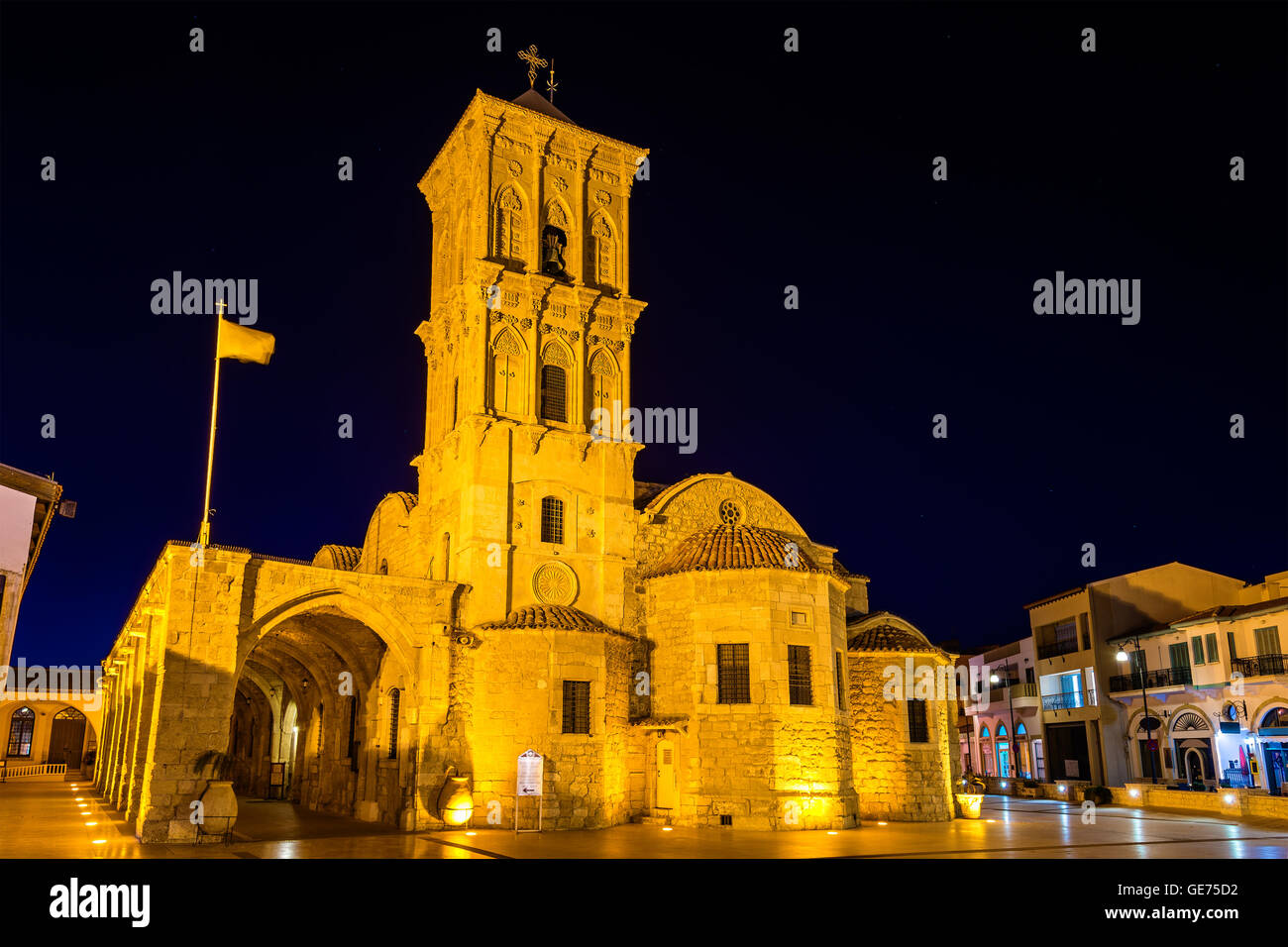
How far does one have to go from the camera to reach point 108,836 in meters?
20.5

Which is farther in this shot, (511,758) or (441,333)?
(441,333)

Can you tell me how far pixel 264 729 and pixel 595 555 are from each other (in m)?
20.2

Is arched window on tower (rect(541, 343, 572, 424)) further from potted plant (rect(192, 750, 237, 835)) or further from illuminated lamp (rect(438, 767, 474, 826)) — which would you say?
potted plant (rect(192, 750, 237, 835))

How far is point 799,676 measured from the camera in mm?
25797

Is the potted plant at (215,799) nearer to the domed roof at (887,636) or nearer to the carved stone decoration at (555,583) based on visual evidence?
the carved stone decoration at (555,583)

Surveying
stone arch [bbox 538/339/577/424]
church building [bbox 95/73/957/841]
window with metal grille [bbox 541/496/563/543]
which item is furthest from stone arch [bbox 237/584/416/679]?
stone arch [bbox 538/339/577/424]

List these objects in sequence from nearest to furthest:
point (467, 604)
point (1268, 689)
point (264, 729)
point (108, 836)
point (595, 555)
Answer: point (108, 836)
point (467, 604)
point (595, 555)
point (1268, 689)
point (264, 729)

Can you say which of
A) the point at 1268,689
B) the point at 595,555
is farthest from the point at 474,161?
the point at 1268,689

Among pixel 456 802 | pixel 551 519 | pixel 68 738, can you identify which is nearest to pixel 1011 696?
pixel 551 519

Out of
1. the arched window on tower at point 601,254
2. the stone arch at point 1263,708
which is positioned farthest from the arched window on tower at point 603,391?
the stone arch at point 1263,708

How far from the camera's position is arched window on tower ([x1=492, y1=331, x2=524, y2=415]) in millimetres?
28656

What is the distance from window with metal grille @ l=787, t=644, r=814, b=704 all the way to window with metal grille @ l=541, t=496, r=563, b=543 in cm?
746

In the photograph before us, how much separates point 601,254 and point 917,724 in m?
17.8

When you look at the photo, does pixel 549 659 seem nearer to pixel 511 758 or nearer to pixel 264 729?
pixel 511 758
